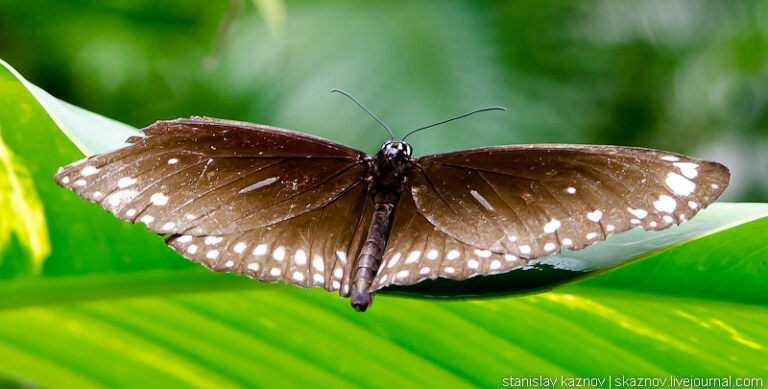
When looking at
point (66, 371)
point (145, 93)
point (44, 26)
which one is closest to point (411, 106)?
point (145, 93)

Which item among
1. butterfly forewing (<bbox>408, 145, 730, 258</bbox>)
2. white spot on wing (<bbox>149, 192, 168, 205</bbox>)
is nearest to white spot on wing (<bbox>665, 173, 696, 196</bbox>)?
butterfly forewing (<bbox>408, 145, 730, 258</bbox>)

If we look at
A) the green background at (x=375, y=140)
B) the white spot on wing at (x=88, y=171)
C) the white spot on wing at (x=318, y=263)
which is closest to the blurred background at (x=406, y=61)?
the green background at (x=375, y=140)

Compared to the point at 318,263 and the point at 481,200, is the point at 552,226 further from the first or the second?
the point at 318,263

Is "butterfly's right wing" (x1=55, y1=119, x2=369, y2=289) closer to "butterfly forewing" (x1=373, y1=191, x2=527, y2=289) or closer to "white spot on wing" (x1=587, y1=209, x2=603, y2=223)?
"butterfly forewing" (x1=373, y1=191, x2=527, y2=289)

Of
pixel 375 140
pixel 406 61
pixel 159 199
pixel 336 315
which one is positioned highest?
pixel 406 61

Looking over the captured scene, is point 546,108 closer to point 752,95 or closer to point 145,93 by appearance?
point 752,95

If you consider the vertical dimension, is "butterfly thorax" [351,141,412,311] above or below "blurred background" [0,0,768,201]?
below

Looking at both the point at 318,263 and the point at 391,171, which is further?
the point at 391,171

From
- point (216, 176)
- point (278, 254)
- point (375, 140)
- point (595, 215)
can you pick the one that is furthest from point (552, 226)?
point (375, 140)
